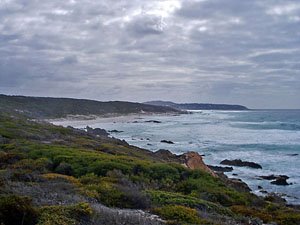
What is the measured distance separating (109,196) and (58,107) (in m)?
116

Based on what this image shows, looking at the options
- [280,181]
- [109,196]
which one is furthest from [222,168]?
[109,196]

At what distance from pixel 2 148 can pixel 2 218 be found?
1425cm

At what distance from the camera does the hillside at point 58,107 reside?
332ft

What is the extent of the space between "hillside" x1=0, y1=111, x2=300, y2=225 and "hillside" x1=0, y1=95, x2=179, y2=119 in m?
72.0

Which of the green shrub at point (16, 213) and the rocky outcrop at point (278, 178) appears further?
the rocky outcrop at point (278, 178)

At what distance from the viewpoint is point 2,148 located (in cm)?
1986

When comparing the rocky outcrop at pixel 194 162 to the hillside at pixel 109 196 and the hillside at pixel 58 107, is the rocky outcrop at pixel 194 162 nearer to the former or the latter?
the hillside at pixel 109 196

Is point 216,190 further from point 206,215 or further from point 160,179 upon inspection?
point 206,215

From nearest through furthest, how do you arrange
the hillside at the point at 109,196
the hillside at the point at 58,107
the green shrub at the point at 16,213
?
the green shrub at the point at 16,213
the hillside at the point at 109,196
the hillside at the point at 58,107

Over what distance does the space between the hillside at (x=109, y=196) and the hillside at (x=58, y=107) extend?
236 feet

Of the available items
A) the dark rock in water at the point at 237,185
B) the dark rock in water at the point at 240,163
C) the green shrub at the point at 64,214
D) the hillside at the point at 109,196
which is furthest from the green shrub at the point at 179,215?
the dark rock in water at the point at 240,163

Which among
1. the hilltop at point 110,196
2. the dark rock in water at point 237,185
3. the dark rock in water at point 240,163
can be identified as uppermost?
the hilltop at point 110,196

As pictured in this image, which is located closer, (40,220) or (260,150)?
(40,220)

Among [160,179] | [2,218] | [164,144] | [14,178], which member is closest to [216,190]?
[160,179]
